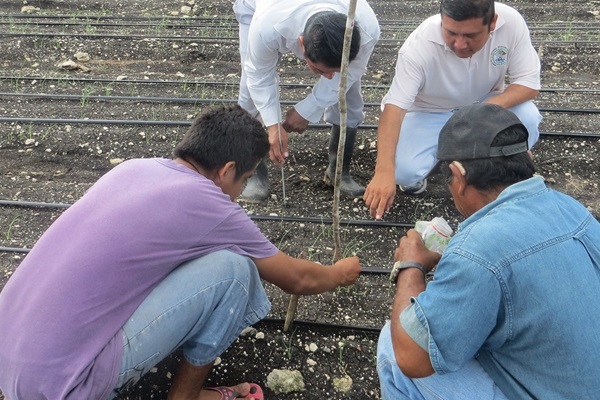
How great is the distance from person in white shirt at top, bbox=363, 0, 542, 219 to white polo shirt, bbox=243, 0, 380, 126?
258mm

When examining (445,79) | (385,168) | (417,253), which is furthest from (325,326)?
(445,79)

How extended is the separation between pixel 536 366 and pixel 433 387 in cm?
34

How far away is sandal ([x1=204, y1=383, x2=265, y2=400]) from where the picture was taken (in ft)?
7.16

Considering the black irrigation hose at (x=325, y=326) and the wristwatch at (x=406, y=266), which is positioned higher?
the wristwatch at (x=406, y=266)

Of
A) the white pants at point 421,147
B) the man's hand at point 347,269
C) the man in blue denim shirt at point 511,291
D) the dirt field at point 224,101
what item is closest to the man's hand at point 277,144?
the dirt field at point 224,101

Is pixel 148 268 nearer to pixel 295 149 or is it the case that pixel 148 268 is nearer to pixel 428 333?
pixel 428 333

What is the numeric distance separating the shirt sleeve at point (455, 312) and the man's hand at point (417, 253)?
1.13ft

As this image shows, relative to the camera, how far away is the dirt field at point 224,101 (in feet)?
8.26

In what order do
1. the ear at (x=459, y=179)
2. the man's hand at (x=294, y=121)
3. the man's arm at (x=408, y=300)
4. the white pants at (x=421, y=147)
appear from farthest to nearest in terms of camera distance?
1. the white pants at (x=421, y=147)
2. the man's hand at (x=294, y=121)
3. the ear at (x=459, y=179)
4. the man's arm at (x=408, y=300)

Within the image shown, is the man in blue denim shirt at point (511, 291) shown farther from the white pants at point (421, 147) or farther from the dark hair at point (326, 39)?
the white pants at point (421, 147)

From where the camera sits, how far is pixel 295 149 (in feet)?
12.9

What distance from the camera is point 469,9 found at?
2.58m

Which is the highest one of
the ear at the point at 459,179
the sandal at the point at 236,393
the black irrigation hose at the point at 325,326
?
the ear at the point at 459,179

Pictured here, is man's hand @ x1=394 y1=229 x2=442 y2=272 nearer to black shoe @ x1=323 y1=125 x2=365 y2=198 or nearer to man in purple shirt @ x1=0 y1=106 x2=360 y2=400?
man in purple shirt @ x1=0 y1=106 x2=360 y2=400
